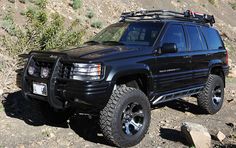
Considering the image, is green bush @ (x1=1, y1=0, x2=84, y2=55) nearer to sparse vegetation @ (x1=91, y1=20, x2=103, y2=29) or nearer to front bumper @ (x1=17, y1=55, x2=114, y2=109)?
front bumper @ (x1=17, y1=55, x2=114, y2=109)

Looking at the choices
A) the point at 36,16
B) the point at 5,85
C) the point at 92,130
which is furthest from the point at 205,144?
the point at 36,16

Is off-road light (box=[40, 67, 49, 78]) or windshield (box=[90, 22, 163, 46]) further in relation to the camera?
windshield (box=[90, 22, 163, 46])

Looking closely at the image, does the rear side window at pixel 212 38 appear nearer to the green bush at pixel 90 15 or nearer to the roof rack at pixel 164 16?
the roof rack at pixel 164 16

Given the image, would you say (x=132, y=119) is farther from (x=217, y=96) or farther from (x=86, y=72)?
(x=217, y=96)

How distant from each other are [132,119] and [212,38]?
3.34m

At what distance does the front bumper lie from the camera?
517 centimetres

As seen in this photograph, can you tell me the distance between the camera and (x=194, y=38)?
7.54 m

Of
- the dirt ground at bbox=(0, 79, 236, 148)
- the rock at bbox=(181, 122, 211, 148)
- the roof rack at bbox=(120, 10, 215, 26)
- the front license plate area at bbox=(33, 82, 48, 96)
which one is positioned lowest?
the dirt ground at bbox=(0, 79, 236, 148)

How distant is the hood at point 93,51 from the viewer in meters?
5.42

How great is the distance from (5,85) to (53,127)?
215 cm

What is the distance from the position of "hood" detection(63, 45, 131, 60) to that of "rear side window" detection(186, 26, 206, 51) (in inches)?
70.4

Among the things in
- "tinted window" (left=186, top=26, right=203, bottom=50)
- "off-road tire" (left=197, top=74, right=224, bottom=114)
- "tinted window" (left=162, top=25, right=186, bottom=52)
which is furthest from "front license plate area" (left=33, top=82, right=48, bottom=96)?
"off-road tire" (left=197, top=74, right=224, bottom=114)

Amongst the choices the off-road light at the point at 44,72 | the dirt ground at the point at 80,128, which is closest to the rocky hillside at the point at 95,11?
the dirt ground at the point at 80,128

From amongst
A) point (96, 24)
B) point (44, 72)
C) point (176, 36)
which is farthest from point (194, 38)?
point (96, 24)
